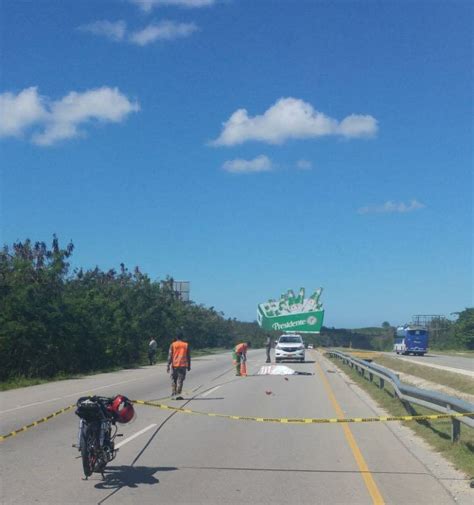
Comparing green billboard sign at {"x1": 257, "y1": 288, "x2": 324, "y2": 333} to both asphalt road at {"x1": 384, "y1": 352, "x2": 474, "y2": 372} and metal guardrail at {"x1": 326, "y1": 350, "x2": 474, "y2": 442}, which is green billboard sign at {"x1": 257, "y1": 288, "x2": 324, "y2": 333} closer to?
asphalt road at {"x1": 384, "y1": 352, "x2": 474, "y2": 372}

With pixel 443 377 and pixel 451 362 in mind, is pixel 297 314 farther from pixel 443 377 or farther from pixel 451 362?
pixel 443 377

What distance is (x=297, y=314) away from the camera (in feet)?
293

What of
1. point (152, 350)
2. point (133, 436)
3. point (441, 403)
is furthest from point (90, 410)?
point (152, 350)

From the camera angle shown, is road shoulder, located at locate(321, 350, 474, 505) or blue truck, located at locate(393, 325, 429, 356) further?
blue truck, located at locate(393, 325, 429, 356)

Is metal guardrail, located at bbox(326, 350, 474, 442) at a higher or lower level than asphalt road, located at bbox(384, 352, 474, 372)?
lower

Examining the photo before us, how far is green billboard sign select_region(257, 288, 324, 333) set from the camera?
8825cm

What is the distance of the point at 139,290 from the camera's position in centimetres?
5366

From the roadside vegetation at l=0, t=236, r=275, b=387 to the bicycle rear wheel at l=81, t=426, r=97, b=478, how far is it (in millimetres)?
18458

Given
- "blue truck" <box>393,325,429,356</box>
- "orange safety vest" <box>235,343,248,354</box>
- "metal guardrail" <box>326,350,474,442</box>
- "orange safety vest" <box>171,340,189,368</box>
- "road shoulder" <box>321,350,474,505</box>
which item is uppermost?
"blue truck" <box>393,325,429,356</box>

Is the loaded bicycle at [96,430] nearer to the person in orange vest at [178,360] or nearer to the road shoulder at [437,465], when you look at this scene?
the road shoulder at [437,465]

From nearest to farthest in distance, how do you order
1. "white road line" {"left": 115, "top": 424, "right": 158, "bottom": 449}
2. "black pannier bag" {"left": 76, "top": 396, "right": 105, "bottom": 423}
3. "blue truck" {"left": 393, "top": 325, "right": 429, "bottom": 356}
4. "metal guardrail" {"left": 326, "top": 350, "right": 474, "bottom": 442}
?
1. "black pannier bag" {"left": 76, "top": 396, "right": 105, "bottom": 423}
2. "metal guardrail" {"left": 326, "top": 350, "right": 474, "bottom": 442}
3. "white road line" {"left": 115, "top": 424, "right": 158, "bottom": 449}
4. "blue truck" {"left": 393, "top": 325, "right": 429, "bottom": 356}

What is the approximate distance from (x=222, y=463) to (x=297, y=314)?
79.3 metres

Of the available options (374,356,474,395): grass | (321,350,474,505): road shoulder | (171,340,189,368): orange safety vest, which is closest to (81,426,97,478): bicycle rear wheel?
(321,350,474,505): road shoulder

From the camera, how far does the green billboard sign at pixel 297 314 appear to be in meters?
88.2
